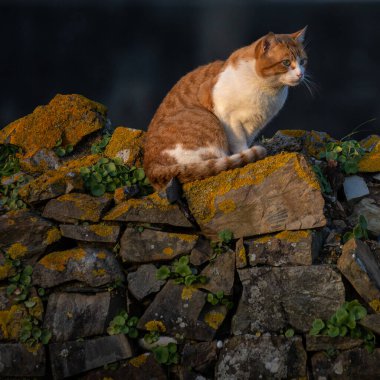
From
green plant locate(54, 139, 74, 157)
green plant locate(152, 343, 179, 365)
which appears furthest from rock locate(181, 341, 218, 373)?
green plant locate(54, 139, 74, 157)

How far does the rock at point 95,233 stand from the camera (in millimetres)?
5918

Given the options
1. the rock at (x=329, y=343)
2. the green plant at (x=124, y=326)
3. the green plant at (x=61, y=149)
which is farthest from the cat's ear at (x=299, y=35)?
the green plant at (x=124, y=326)

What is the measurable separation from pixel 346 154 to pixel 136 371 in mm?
3385

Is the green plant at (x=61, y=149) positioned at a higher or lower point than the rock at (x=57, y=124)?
lower

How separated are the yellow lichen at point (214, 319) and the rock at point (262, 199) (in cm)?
77

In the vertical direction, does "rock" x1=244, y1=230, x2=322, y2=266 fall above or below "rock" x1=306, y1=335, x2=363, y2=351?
above

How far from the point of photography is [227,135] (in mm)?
6383

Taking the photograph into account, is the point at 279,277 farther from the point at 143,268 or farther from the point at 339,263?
the point at 143,268

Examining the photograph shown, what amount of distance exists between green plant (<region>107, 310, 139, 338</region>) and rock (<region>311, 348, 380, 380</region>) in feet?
5.57

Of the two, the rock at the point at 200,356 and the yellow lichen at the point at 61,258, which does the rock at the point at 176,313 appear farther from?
the yellow lichen at the point at 61,258

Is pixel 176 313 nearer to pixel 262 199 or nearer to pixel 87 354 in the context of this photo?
pixel 87 354

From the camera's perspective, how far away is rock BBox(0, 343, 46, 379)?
5.63 metres

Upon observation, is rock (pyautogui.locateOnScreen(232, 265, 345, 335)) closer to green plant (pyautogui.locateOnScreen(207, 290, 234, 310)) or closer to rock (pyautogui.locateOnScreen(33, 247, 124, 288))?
green plant (pyautogui.locateOnScreen(207, 290, 234, 310))

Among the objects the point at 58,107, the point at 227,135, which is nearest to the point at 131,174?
the point at 227,135
